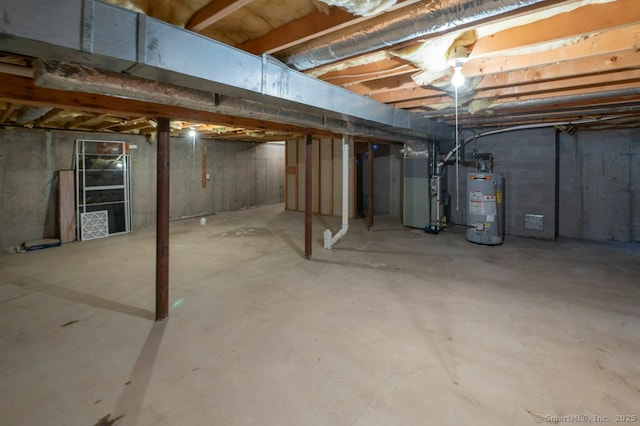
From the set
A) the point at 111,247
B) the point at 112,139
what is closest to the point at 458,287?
the point at 111,247

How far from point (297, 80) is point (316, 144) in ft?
19.6

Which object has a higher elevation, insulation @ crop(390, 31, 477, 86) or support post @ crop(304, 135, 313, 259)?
insulation @ crop(390, 31, 477, 86)

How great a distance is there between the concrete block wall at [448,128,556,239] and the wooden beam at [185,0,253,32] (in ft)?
18.4

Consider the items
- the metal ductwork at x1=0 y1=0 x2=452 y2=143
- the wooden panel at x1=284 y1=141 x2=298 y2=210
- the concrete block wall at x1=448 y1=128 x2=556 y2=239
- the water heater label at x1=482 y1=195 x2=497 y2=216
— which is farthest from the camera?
the wooden panel at x1=284 y1=141 x2=298 y2=210

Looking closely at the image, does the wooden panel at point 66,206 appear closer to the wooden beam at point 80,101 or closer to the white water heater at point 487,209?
the wooden beam at point 80,101

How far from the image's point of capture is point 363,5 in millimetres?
1230

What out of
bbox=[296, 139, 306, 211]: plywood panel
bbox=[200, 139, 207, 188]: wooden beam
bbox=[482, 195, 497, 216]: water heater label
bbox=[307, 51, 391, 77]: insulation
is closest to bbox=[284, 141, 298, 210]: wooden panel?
bbox=[296, 139, 306, 211]: plywood panel

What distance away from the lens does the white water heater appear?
15.6 ft

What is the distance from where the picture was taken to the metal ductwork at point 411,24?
4.28 feet

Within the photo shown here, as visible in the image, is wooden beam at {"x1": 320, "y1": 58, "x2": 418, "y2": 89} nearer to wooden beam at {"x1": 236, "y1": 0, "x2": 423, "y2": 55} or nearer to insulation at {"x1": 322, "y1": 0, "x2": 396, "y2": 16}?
wooden beam at {"x1": 236, "y1": 0, "x2": 423, "y2": 55}

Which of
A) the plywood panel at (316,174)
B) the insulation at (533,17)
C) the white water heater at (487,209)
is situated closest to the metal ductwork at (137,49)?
the insulation at (533,17)

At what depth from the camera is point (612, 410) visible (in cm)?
154

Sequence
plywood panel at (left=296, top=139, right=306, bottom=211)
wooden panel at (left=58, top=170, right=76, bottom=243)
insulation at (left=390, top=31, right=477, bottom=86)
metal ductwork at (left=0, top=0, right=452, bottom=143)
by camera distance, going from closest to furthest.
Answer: metal ductwork at (left=0, top=0, right=452, bottom=143) → insulation at (left=390, top=31, right=477, bottom=86) → wooden panel at (left=58, top=170, right=76, bottom=243) → plywood panel at (left=296, top=139, right=306, bottom=211)

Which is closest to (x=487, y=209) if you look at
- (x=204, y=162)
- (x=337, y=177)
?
(x=337, y=177)
